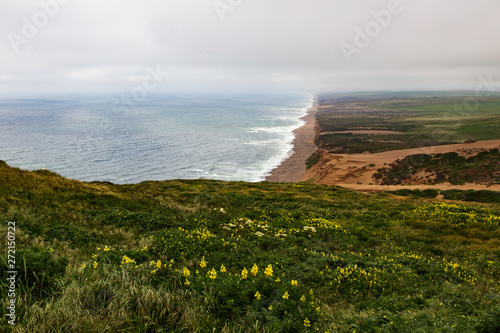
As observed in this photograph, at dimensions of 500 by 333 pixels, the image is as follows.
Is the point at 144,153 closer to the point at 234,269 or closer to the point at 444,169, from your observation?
the point at 444,169

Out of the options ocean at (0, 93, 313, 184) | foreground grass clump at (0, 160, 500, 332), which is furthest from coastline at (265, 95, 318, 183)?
foreground grass clump at (0, 160, 500, 332)

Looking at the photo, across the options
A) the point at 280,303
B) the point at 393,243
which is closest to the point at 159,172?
the point at 393,243

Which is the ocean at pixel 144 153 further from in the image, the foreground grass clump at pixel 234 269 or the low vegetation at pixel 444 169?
the foreground grass clump at pixel 234 269

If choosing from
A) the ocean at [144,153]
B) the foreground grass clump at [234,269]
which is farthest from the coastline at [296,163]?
the foreground grass clump at [234,269]

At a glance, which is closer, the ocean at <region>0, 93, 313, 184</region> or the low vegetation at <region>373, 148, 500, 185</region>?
the low vegetation at <region>373, 148, 500, 185</region>

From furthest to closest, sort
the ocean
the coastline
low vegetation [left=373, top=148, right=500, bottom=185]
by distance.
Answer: the ocean < the coastline < low vegetation [left=373, top=148, right=500, bottom=185]

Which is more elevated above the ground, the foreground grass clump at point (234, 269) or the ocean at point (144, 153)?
the foreground grass clump at point (234, 269)

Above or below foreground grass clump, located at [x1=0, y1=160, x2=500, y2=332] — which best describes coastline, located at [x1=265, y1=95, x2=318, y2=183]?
below

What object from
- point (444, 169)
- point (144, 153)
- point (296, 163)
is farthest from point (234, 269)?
point (144, 153)

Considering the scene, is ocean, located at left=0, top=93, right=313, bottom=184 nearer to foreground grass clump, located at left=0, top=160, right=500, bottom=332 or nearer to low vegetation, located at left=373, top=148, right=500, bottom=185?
low vegetation, located at left=373, top=148, right=500, bottom=185
